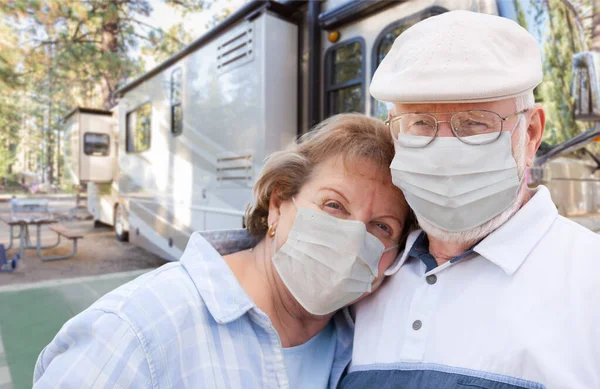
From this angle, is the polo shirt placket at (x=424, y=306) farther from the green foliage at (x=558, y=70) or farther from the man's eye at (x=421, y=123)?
the green foliage at (x=558, y=70)

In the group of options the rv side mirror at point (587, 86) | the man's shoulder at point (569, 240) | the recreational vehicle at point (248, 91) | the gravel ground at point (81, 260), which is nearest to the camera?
the man's shoulder at point (569, 240)

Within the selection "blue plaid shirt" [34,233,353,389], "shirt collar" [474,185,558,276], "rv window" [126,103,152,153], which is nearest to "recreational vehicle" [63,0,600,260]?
"rv window" [126,103,152,153]

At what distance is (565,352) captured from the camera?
899mm

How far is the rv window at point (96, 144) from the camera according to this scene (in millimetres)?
9078

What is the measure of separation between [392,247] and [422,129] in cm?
45

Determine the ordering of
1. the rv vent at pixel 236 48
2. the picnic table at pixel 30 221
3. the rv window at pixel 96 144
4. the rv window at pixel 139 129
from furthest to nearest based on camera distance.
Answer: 1. the rv window at pixel 96 144
2. the rv window at pixel 139 129
3. the picnic table at pixel 30 221
4. the rv vent at pixel 236 48

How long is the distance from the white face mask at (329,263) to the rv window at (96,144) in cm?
908

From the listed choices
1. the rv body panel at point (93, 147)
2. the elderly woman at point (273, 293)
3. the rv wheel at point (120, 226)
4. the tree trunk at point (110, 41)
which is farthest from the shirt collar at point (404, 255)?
the rv body panel at point (93, 147)

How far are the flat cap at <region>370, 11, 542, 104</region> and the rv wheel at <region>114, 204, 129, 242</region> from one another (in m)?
8.21

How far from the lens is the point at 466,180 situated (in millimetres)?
1154

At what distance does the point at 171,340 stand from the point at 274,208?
60 cm

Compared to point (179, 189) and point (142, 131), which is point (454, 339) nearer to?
point (179, 189)

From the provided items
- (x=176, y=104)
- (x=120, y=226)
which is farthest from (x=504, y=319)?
(x=120, y=226)

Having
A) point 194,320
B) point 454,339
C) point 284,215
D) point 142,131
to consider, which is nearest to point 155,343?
point 194,320
